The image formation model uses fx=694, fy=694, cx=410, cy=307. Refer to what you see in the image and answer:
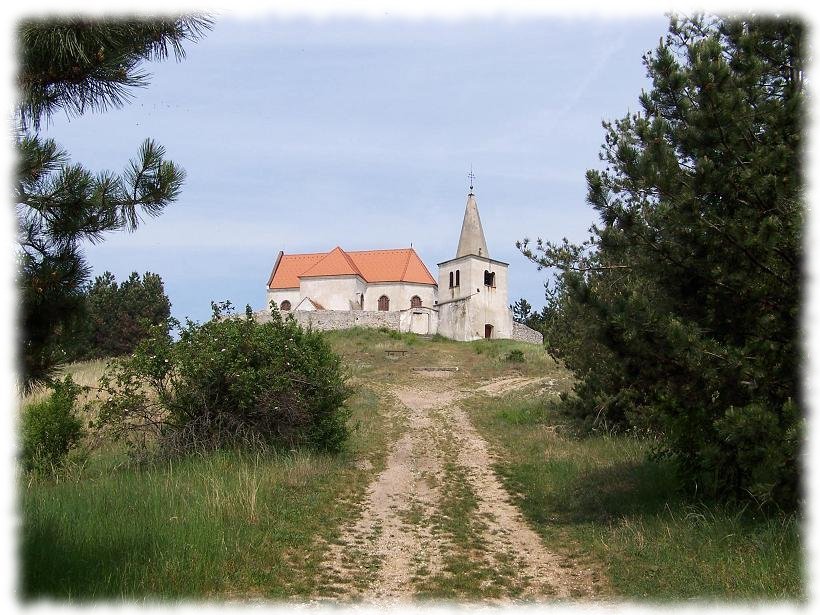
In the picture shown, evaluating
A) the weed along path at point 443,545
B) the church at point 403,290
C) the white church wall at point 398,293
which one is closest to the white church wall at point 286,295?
the church at point 403,290

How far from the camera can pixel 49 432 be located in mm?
10391

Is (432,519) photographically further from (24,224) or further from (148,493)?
(24,224)

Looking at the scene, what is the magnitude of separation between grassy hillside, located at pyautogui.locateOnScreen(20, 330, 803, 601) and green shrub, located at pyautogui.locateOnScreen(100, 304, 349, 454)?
550 mm

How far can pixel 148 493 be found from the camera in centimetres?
809

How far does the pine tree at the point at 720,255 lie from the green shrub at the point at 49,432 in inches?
308

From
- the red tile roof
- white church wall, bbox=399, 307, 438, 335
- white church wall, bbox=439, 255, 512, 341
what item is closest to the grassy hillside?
white church wall, bbox=439, 255, 512, 341

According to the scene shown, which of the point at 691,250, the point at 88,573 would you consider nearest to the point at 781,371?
the point at 691,250

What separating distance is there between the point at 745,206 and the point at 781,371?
1.71m

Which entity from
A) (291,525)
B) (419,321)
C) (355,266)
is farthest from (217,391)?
(355,266)

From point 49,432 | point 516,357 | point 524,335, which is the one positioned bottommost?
point 49,432

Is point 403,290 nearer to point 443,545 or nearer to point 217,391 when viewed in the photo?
point 217,391

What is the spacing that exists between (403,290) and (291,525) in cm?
4755

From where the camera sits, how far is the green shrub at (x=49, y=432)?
10.1m

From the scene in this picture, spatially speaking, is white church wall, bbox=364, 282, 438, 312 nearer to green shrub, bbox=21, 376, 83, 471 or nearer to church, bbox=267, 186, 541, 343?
church, bbox=267, 186, 541, 343
